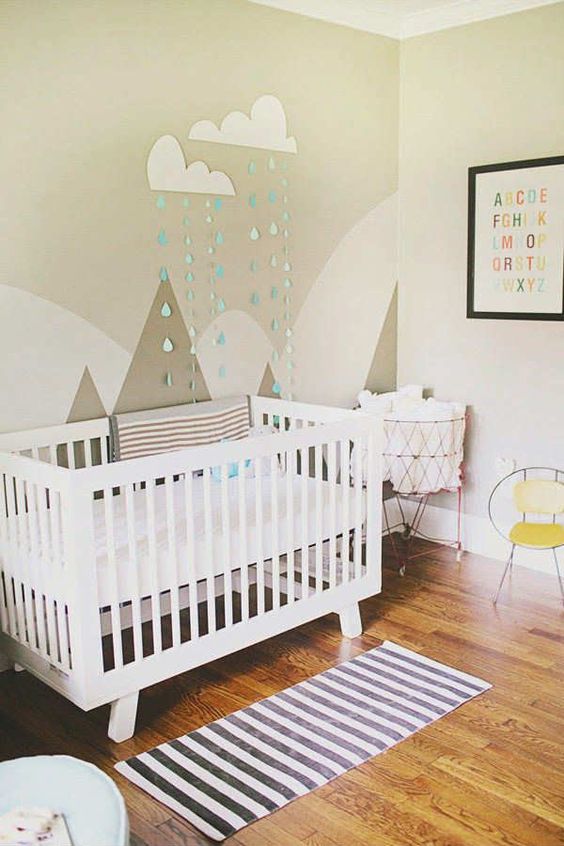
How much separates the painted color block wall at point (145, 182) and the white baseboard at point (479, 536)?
0.75 m

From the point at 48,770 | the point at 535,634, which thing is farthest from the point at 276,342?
the point at 48,770

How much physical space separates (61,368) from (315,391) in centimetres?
133

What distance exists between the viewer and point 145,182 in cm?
325

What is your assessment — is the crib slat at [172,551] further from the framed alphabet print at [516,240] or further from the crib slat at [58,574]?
the framed alphabet print at [516,240]

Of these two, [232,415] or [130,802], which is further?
[232,415]

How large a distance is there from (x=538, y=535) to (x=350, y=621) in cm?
83

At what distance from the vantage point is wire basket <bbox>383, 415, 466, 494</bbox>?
3.83 metres

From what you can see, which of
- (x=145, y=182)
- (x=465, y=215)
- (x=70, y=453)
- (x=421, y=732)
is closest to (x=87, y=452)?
(x=70, y=453)

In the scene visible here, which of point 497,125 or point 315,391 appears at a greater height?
point 497,125

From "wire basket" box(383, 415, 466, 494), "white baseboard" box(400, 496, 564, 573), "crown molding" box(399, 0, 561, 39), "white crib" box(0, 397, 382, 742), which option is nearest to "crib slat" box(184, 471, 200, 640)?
"white crib" box(0, 397, 382, 742)

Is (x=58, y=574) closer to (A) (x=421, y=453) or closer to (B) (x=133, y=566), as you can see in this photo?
(B) (x=133, y=566)

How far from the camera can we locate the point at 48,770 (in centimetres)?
186

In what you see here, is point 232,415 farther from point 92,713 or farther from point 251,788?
point 251,788

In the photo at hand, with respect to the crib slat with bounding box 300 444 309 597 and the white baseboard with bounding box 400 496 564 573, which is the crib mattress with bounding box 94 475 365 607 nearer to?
the crib slat with bounding box 300 444 309 597
